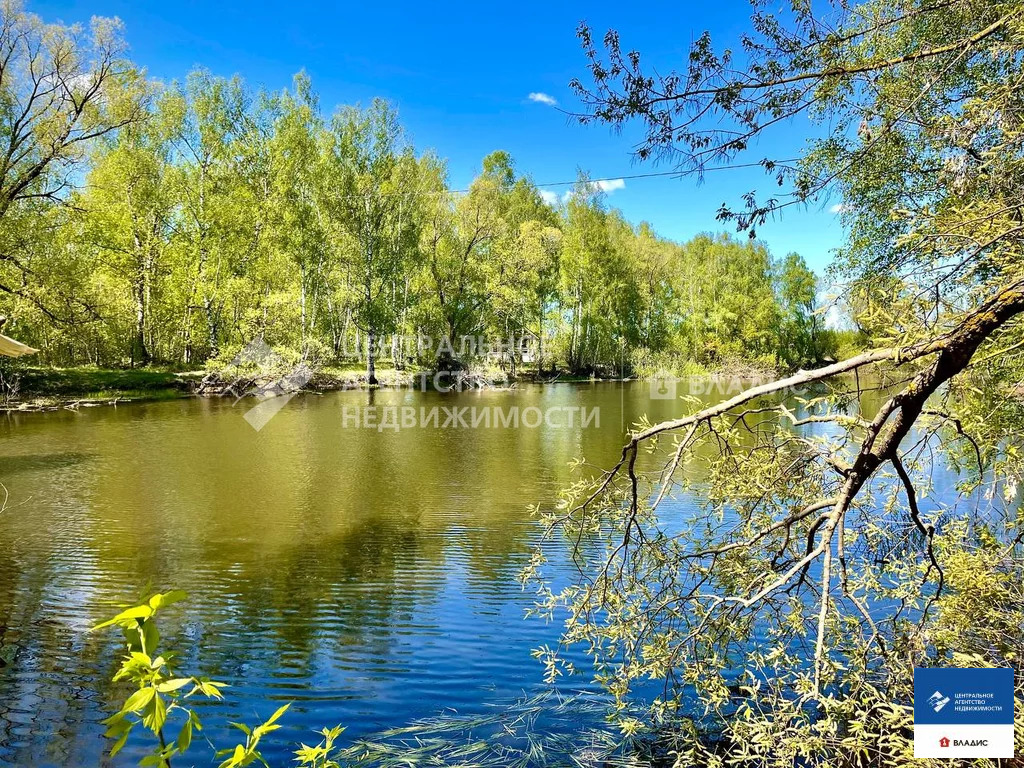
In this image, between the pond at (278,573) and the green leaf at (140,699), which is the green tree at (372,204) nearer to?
the pond at (278,573)

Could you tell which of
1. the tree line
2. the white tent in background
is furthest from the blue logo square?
the tree line

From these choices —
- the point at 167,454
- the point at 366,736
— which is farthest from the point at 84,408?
the point at 366,736

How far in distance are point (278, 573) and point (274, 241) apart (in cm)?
2663

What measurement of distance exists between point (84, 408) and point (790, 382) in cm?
2350

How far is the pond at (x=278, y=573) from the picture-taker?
4.40 metres

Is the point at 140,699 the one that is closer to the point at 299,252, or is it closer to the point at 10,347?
the point at 10,347

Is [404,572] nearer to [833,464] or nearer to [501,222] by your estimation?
[833,464]

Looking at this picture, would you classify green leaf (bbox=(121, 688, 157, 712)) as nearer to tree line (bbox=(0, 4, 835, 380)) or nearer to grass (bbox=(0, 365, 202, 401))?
tree line (bbox=(0, 4, 835, 380))

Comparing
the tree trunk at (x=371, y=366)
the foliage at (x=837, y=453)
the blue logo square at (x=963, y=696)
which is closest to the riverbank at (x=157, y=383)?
the tree trunk at (x=371, y=366)

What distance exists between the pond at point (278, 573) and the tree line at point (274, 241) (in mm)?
8237

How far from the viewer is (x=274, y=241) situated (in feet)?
99.3

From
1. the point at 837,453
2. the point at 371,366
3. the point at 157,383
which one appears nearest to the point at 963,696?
the point at 837,453

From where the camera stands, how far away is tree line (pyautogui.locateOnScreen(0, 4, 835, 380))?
18750mm

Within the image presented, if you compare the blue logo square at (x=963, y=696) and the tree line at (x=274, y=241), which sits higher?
the tree line at (x=274, y=241)
